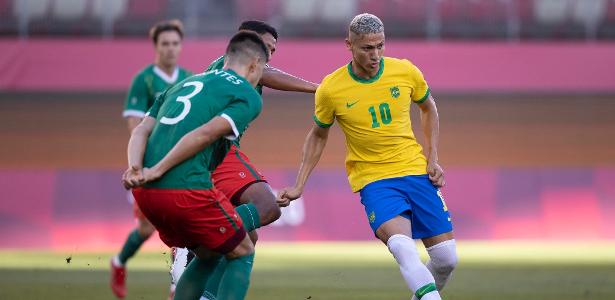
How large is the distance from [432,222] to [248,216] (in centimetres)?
126

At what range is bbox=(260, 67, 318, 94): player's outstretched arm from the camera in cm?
827

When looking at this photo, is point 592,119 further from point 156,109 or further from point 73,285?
point 156,109

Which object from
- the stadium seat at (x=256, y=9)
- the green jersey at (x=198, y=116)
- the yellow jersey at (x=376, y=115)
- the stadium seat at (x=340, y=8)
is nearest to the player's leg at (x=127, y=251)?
the yellow jersey at (x=376, y=115)

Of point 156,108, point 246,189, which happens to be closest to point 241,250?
point 156,108

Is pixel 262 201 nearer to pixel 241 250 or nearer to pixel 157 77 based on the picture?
pixel 241 250

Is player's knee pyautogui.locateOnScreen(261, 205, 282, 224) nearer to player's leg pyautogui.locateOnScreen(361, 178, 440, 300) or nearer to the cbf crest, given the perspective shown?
player's leg pyautogui.locateOnScreen(361, 178, 440, 300)

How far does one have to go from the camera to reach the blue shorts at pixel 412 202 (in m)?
7.51

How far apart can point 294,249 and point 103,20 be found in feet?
20.0

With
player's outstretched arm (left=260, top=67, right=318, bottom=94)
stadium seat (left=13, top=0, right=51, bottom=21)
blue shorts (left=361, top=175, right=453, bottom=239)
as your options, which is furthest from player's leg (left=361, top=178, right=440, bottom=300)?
stadium seat (left=13, top=0, right=51, bottom=21)

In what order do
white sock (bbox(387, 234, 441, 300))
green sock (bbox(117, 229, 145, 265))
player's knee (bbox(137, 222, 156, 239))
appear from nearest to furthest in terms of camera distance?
white sock (bbox(387, 234, 441, 300)), player's knee (bbox(137, 222, 156, 239)), green sock (bbox(117, 229, 145, 265))

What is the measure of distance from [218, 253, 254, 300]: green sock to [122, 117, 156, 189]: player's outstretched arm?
0.71 meters

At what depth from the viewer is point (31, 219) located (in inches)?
742

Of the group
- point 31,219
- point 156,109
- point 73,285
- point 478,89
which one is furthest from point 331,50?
point 156,109

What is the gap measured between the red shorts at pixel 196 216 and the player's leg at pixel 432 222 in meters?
1.53
